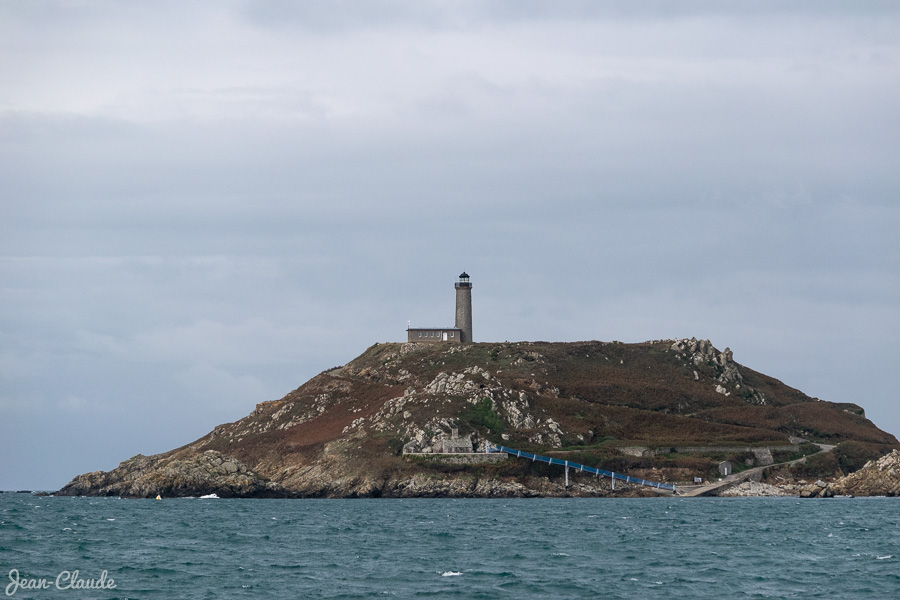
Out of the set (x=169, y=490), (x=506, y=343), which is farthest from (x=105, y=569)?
(x=506, y=343)

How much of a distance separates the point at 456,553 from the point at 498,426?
83.8 m

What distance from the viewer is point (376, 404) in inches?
6540

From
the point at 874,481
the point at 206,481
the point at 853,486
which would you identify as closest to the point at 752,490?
the point at 853,486

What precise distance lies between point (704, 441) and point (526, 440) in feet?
88.8

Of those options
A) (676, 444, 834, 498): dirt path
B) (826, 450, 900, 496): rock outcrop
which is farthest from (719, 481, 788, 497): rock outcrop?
(826, 450, 900, 496): rock outcrop

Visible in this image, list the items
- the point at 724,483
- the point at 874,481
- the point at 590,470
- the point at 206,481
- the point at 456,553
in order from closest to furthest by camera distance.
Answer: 1. the point at 456,553
2. the point at 874,481
3. the point at 206,481
4. the point at 590,470
5. the point at 724,483

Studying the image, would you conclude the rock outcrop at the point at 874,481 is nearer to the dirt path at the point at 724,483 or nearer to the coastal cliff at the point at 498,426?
the dirt path at the point at 724,483

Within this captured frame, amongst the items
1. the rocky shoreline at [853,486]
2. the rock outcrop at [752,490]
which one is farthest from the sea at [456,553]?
the rock outcrop at [752,490]

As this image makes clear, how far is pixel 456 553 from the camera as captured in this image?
65.6 m

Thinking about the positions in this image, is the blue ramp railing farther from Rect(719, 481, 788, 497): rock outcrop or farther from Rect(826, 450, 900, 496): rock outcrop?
Rect(826, 450, 900, 496): rock outcrop

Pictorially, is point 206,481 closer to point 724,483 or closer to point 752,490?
point 724,483

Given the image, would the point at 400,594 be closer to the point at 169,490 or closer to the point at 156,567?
the point at 156,567

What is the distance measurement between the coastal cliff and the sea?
26.8 meters

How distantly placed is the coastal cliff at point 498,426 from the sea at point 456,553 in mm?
26768
